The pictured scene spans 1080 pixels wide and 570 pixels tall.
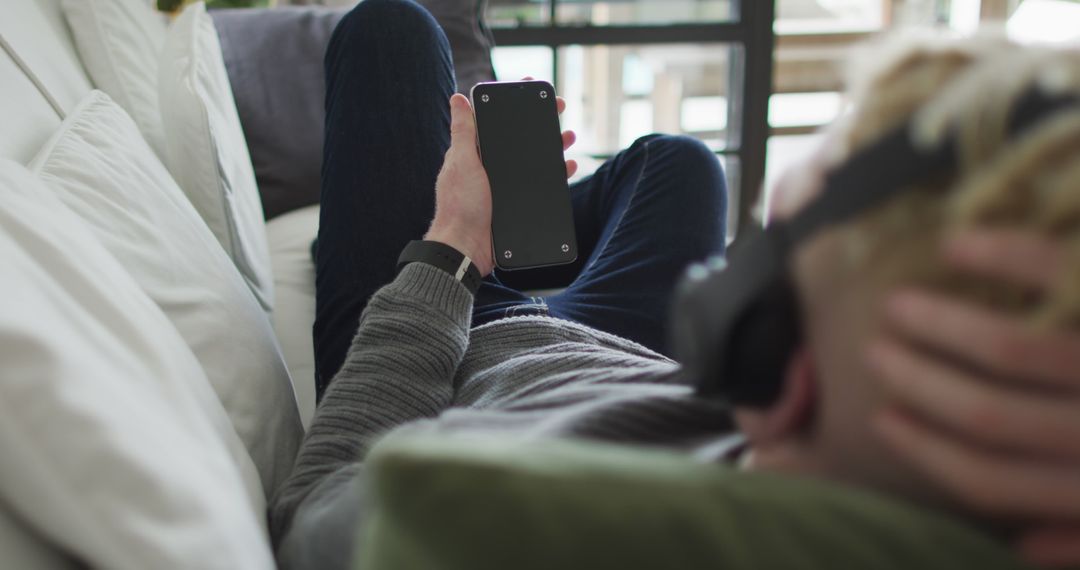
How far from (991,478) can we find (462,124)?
2.63ft

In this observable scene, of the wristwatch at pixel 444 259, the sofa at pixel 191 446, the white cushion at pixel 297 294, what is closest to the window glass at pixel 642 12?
the white cushion at pixel 297 294

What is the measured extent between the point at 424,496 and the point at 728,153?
243 cm

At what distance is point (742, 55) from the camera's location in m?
2.57

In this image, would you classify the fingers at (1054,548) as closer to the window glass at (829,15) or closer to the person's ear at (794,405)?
the person's ear at (794,405)

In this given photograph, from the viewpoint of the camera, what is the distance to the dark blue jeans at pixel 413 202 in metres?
1.02

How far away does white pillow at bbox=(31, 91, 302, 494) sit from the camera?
0.76 m

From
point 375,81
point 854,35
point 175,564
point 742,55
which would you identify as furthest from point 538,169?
point 854,35

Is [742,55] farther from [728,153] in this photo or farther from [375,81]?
[375,81]

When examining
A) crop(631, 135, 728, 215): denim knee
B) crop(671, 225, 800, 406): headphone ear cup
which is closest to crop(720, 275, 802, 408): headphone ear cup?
crop(671, 225, 800, 406): headphone ear cup

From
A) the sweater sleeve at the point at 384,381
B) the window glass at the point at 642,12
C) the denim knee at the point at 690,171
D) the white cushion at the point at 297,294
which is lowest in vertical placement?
the white cushion at the point at 297,294

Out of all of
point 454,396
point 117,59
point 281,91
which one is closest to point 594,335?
point 454,396

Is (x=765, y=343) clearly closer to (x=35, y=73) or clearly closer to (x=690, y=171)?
(x=690, y=171)

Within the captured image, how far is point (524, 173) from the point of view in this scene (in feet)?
3.59

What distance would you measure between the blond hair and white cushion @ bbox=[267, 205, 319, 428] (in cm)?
83
